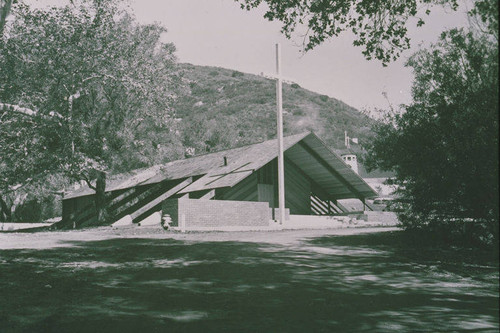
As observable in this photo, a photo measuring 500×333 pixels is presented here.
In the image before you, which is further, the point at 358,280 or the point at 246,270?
the point at 246,270

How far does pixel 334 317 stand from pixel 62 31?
18.5 m

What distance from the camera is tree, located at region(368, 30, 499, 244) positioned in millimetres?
10727

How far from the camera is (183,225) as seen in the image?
2036cm

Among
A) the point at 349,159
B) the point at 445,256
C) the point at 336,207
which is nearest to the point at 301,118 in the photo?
the point at 349,159

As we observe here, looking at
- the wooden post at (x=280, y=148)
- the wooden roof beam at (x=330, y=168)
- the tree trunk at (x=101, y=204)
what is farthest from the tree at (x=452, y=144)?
the tree trunk at (x=101, y=204)

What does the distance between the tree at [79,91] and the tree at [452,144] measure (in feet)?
39.4

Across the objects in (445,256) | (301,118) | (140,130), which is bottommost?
(445,256)

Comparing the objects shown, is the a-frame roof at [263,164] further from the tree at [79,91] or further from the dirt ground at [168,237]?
the dirt ground at [168,237]

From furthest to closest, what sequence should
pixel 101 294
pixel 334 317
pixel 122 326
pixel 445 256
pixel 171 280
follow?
1. pixel 445 256
2. pixel 171 280
3. pixel 101 294
4. pixel 334 317
5. pixel 122 326

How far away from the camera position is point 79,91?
2023 centimetres

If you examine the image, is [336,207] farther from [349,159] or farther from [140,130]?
[349,159]

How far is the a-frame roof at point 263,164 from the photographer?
26.8 m

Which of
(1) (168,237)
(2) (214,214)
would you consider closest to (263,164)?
(2) (214,214)

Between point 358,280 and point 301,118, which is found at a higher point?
point 301,118
